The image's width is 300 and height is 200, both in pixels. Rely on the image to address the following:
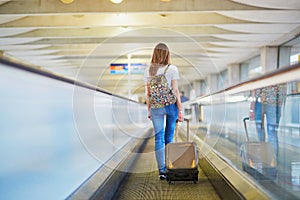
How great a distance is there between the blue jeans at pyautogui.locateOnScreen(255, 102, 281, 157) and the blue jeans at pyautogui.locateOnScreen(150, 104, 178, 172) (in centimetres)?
107

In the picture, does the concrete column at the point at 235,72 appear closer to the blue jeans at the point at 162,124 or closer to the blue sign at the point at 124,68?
the blue sign at the point at 124,68

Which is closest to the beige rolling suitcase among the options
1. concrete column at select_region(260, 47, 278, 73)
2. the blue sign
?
concrete column at select_region(260, 47, 278, 73)

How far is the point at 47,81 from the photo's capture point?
3086mm

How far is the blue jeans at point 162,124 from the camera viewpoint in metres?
5.14

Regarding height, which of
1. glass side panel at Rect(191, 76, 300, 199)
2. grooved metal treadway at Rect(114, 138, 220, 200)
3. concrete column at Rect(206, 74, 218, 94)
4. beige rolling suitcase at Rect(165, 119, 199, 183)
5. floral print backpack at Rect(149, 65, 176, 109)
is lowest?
grooved metal treadway at Rect(114, 138, 220, 200)

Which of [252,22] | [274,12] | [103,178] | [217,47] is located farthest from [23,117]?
[217,47]

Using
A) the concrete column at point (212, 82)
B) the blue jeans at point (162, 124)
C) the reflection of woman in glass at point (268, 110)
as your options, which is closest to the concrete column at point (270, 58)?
the concrete column at point (212, 82)

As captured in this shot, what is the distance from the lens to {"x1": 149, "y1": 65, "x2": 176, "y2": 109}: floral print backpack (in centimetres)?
506

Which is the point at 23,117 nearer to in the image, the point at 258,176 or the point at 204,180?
the point at 258,176

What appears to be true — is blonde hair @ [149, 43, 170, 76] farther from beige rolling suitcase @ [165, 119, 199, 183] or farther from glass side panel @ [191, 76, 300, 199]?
glass side panel @ [191, 76, 300, 199]

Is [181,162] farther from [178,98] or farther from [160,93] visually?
[160,93]

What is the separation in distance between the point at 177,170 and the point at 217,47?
51.5 ft

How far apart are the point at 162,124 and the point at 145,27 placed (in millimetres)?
11668

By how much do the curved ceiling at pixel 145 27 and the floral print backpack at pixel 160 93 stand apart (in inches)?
306
